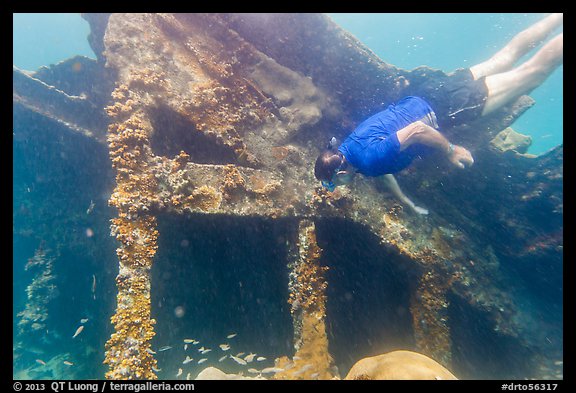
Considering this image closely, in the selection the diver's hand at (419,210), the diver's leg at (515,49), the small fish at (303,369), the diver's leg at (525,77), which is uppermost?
the diver's leg at (515,49)

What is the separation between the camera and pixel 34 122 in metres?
11.2

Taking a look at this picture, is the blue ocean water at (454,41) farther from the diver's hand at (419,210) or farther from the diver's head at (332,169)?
the diver's head at (332,169)

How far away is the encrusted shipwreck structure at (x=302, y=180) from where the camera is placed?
19.2ft

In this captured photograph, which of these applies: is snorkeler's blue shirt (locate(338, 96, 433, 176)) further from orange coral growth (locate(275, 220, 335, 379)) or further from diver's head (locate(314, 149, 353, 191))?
orange coral growth (locate(275, 220, 335, 379))

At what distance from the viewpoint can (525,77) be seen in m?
6.88

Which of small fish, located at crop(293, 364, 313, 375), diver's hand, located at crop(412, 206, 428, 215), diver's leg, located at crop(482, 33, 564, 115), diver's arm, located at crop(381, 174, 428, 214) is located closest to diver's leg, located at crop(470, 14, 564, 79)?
diver's leg, located at crop(482, 33, 564, 115)

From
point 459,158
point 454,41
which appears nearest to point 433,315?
point 459,158

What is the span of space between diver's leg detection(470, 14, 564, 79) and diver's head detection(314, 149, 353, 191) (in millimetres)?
5869

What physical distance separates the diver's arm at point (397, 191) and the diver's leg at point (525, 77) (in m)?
2.89

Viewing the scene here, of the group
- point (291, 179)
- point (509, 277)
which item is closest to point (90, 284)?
point (291, 179)

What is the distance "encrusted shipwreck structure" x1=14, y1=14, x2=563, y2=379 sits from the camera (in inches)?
231

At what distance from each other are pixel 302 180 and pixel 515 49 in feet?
23.2

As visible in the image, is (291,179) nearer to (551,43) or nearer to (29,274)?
(551,43)

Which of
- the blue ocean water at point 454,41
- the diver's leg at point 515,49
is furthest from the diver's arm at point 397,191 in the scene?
the blue ocean water at point 454,41
